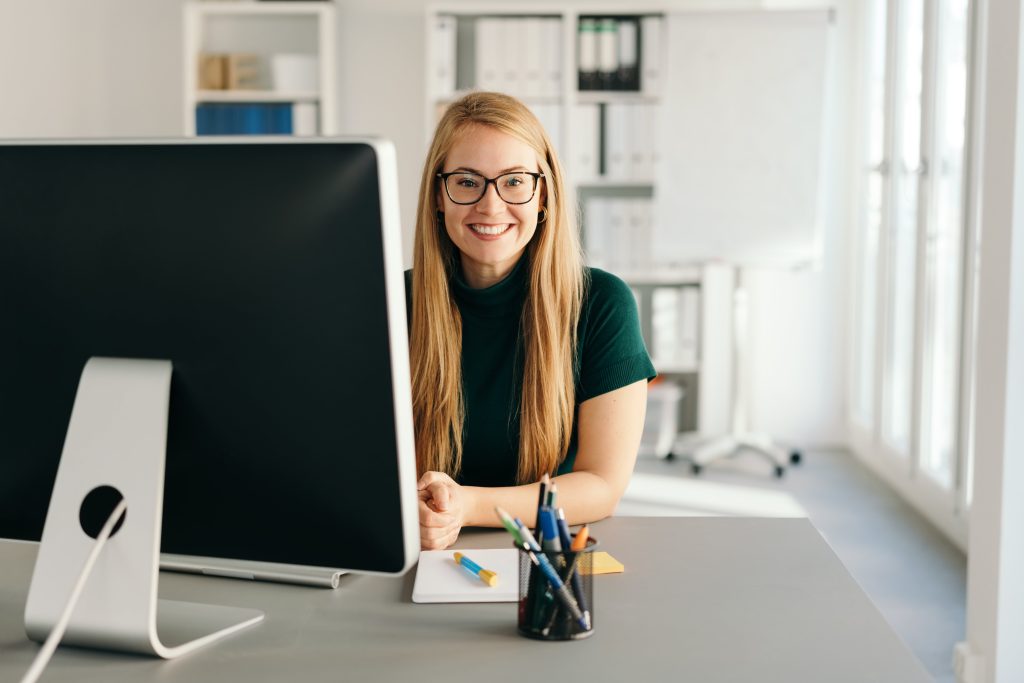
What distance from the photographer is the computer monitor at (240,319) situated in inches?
37.0

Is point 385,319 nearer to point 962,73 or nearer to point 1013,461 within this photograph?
point 1013,461

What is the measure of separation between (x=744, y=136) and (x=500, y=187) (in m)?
3.58

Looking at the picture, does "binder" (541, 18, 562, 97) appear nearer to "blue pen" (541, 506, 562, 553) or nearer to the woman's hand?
the woman's hand

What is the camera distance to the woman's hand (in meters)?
1.36

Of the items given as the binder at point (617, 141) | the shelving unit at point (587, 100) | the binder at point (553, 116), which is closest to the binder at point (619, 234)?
the shelving unit at point (587, 100)

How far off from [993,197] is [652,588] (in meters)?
1.60

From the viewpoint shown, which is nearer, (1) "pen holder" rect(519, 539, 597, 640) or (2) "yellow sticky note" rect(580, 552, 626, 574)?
(1) "pen holder" rect(519, 539, 597, 640)

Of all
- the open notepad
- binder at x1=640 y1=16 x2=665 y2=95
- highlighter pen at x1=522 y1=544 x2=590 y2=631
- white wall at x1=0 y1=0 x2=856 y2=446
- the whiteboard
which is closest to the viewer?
highlighter pen at x1=522 y1=544 x2=590 y2=631

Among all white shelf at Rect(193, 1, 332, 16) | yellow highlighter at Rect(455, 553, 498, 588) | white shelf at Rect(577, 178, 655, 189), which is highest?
white shelf at Rect(193, 1, 332, 16)

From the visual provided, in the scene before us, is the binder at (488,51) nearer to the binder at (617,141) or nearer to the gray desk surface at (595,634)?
the binder at (617,141)

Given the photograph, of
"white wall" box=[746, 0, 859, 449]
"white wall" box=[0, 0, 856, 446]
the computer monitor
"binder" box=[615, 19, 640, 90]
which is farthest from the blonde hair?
"white wall" box=[746, 0, 859, 449]

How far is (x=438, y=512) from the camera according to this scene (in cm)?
137

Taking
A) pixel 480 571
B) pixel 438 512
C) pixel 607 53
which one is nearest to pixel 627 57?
pixel 607 53

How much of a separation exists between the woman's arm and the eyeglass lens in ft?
1.09
